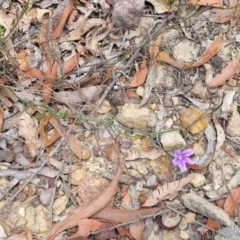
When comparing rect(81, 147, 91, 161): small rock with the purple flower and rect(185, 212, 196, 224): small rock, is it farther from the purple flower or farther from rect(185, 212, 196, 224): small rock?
rect(185, 212, 196, 224): small rock

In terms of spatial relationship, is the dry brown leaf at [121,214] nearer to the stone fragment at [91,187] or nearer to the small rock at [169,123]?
the stone fragment at [91,187]

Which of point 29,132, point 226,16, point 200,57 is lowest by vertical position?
point 29,132

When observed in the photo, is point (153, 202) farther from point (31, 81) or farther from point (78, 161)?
point (31, 81)

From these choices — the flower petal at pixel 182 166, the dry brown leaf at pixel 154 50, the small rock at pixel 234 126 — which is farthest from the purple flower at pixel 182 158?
the dry brown leaf at pixel 154 50

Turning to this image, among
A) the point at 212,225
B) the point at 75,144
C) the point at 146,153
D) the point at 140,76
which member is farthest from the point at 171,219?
the point at 140,76

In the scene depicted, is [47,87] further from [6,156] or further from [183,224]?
[183,224]

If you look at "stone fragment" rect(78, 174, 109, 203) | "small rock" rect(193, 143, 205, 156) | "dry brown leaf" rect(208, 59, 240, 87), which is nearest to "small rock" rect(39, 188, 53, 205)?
"stone fragment" rect(78, 174, 109, 203)
